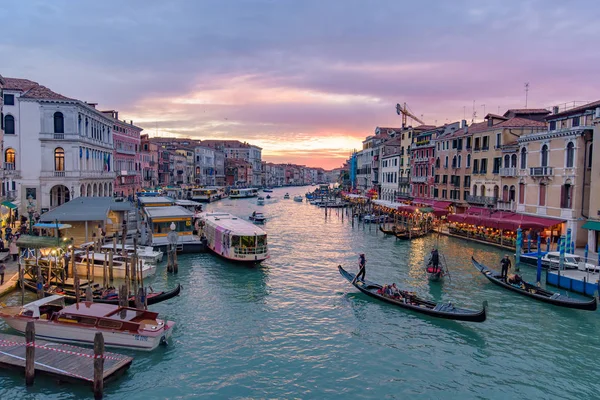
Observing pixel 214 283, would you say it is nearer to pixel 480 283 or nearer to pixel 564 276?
pixel 480 283

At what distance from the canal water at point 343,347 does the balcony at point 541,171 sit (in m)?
8.42

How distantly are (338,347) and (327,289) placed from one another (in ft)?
20.4

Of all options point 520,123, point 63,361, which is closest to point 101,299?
point 63,361

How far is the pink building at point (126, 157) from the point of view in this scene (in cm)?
5366

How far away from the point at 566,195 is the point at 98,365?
26244mm

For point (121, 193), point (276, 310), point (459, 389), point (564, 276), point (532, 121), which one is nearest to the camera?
point (459, 389)

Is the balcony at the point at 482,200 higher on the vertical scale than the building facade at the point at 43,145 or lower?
lower

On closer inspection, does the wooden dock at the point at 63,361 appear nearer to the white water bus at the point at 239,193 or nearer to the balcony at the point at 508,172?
the balcony at the point at 508,172

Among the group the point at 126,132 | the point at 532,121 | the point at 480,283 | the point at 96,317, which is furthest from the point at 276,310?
the point at 126,132

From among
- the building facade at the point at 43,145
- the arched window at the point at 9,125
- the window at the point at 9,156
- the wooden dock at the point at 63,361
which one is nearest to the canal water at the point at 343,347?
the wooden dock at the point at 63,361

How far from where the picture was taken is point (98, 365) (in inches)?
399

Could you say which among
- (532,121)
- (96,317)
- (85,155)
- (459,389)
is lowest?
(459,389)

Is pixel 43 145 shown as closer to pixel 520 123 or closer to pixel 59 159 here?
pixel 59 159

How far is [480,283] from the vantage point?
20.6 meters
